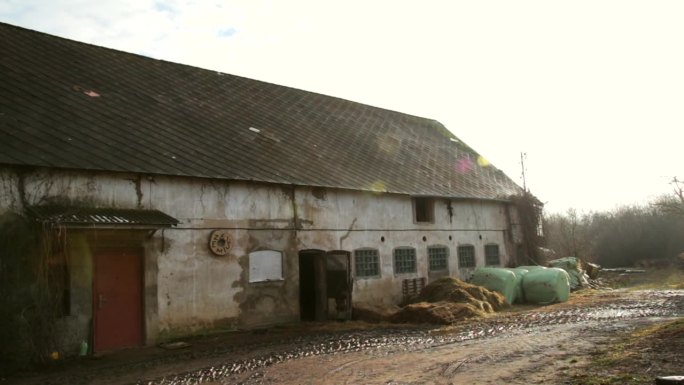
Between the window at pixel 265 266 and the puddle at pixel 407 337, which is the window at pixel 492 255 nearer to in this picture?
the puddle at pixel 407 337

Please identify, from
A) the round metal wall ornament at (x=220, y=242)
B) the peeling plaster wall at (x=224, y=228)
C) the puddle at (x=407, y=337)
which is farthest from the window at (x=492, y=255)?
the round metal wall ornament at (x=220, y=242)

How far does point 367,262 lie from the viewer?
17031 mm

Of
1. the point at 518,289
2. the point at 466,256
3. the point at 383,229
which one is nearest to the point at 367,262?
the point at 383,229

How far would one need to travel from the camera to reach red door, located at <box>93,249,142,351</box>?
11609 mm

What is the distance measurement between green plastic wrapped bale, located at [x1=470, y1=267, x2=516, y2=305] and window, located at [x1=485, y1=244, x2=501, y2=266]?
2384mm

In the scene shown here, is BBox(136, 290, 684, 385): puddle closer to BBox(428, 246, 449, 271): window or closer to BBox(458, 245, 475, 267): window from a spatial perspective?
BBox(428, 246, 449, 271): window

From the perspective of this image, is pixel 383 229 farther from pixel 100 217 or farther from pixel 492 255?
pixel 100 217

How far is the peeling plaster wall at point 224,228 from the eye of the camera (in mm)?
11695

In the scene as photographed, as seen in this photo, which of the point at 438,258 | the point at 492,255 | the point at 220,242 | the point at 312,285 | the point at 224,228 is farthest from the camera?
the point at 492,255

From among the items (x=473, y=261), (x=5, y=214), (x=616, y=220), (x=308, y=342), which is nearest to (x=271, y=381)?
(x=308, y=342)

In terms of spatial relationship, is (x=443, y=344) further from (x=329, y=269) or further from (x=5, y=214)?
(x=5, y=214)

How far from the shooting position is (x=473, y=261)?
21.1 meters

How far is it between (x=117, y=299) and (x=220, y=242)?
8.72 feet

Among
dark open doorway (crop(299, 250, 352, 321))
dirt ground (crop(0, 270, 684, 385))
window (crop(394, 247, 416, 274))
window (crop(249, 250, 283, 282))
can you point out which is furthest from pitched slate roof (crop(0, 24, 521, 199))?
dirt ground (crop(0, 270, 684, 385))
